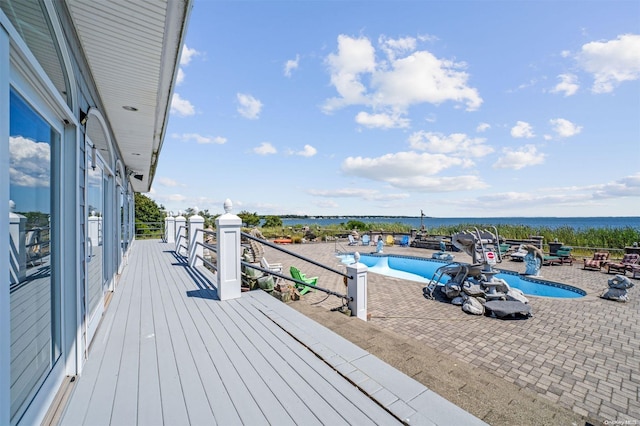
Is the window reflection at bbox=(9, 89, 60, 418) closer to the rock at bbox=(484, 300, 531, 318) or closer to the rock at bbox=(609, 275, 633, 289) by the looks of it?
Result: the rock at bbox=(484, 300, 531, 318)

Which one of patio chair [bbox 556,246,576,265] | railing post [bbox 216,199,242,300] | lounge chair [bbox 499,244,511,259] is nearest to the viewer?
railing post [bbox 216,199,242,300]

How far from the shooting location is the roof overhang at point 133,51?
211cm

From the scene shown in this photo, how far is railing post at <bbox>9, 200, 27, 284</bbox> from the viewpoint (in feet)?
4.22

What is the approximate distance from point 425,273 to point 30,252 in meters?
13.5

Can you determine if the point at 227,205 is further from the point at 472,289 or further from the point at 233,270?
the point at 472,289

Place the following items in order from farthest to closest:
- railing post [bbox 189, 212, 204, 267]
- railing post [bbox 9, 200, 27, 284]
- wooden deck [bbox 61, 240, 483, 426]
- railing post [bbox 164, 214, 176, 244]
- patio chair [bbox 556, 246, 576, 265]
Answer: railing post [bbox 164, 214, 176, 244] < patio chair [bbox 556, 246, 576, 265] < railing post [bbox 189, 212, 204, 267] < wooden deck [bbox 61, 240, 483, 426] < railing post [bbox 9, 200, 27, 284]

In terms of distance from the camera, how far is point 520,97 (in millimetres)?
10125

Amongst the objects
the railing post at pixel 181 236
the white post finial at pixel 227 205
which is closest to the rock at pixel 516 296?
the white post finial at pixel 227 205

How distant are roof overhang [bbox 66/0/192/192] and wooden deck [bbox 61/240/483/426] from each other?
281 cm

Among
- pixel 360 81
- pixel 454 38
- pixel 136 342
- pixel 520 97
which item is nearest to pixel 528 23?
pixel 454 38

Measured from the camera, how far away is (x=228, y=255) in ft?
13.4

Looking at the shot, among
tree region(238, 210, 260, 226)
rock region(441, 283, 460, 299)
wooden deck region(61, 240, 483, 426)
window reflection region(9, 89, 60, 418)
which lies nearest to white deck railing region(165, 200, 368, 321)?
wooden deck region(61, 240, 483, 426)

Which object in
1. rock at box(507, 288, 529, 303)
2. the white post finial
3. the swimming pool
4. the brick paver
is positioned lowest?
the swimming pool

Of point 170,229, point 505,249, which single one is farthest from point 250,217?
point 505,249
